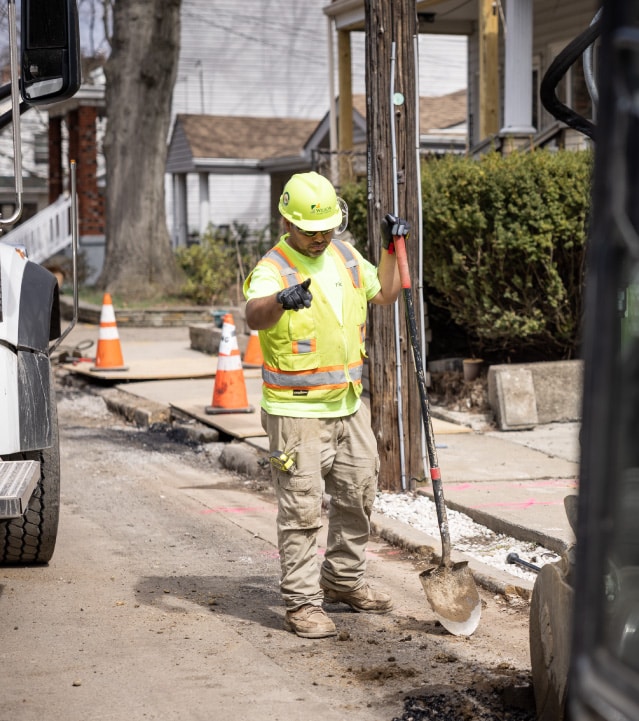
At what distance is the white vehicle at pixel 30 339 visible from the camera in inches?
174

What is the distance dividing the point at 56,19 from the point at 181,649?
2.40m

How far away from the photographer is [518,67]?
14258mm

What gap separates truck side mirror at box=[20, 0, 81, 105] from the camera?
4.49 m

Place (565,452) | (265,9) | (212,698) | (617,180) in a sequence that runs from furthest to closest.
A: 1. (265,9)
2. (565,452)
3. (212,698)
4. (617,180)

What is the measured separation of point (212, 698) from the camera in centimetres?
394

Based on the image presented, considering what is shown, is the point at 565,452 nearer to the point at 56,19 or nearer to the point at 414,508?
the point at 414,508

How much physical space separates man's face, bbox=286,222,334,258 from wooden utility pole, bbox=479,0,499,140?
11277mm

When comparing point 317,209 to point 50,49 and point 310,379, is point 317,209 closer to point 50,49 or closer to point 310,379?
point 310,379

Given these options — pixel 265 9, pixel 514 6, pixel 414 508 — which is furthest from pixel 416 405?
pixel 265 9

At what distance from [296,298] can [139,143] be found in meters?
16.9

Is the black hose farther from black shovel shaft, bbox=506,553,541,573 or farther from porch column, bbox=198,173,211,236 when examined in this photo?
porch column, bbox=198,173,211,236

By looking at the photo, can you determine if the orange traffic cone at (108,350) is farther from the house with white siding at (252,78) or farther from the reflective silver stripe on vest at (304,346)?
the house with white siding at (252,78)

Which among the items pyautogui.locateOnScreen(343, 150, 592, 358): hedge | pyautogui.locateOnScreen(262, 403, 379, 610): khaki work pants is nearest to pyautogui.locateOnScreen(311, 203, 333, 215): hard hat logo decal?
pyautogui.locateOnScreen(262, 403, 379, 610): khaki work pants

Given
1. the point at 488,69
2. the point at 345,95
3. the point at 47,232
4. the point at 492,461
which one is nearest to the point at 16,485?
the point at 492,461
